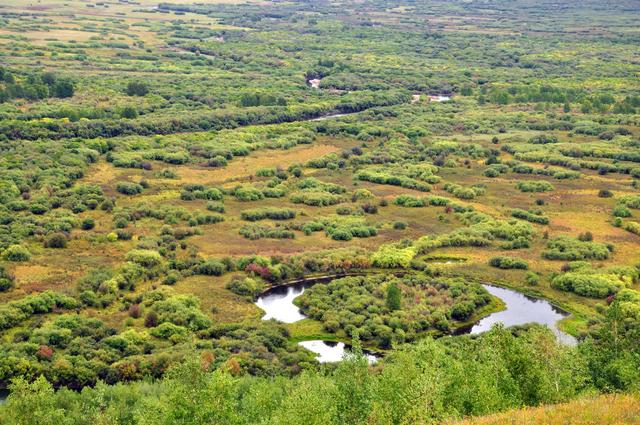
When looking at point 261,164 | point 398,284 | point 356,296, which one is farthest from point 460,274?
point 261,164

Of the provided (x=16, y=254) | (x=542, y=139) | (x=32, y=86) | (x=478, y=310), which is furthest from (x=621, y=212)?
(x=32, y=86)

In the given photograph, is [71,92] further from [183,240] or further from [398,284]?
[398,284]

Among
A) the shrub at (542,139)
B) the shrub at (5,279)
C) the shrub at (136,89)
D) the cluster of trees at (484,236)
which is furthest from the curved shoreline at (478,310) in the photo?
the shrub at (136,89)

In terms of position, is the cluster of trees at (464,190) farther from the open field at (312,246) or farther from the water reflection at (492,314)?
the water reflection at (492,314)

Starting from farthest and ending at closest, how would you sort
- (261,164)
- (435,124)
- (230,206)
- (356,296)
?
(435,124), (261,164), (230,206), (356,296)

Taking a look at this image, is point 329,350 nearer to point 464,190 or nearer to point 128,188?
point 128,188

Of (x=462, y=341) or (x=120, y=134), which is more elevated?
(x=462, y=341)
